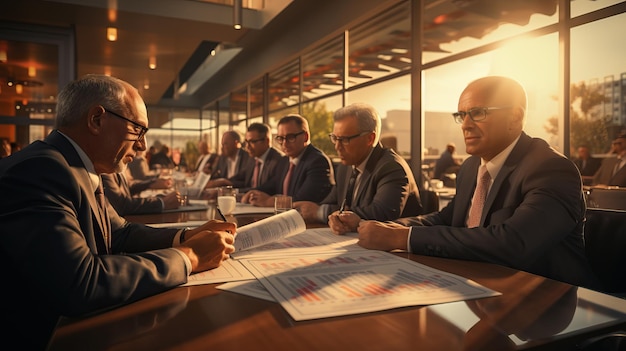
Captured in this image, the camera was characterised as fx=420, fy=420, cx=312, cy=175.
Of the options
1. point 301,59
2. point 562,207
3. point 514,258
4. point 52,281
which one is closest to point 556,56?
point 562,207

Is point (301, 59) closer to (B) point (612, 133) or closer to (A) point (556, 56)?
(A) point (556, 56)

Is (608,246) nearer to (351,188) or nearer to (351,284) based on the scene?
(351,284)

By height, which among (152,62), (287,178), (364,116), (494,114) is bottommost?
(287,178)

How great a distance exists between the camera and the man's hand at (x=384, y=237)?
1.47 meters

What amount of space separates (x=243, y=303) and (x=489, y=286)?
62cm

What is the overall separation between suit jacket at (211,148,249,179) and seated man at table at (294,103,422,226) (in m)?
3.50

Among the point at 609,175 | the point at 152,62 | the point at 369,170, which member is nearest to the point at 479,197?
the point at 369,170

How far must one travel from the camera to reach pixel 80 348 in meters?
0.70

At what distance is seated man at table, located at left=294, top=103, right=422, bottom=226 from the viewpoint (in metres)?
2.42

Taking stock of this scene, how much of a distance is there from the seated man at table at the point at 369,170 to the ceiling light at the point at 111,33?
591cm

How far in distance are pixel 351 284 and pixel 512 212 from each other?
919mm

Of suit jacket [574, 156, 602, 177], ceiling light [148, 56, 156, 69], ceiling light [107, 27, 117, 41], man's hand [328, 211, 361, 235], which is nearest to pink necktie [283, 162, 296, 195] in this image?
man's hand [328, 211, 361, 235]

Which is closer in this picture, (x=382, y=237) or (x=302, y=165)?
(x=382, y=237)

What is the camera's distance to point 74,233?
938mm
